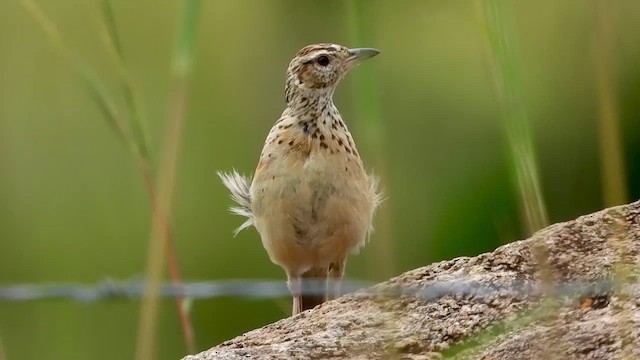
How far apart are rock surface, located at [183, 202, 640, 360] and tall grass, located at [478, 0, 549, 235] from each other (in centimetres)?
55

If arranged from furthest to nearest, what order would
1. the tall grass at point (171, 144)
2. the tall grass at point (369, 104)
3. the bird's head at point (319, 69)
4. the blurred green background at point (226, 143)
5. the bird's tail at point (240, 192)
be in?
the blurred green background at point (226, 143) → the bird's tail at point (240, 192) → the bird's head at point (319, 69) → the tall grass at point (171, 144) → the tall grass at point (369, 104)

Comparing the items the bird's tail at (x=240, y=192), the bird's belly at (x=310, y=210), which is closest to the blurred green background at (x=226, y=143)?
the bird's tail at (x=240, y=192)

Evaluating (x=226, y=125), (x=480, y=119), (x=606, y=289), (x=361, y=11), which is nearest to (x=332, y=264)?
(x=606, y=289)

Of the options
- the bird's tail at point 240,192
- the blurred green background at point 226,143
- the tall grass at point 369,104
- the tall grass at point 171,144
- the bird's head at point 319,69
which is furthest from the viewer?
the blurred green background at point 226,143

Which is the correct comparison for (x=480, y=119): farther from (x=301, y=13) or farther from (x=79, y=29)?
(x=79, y=29)

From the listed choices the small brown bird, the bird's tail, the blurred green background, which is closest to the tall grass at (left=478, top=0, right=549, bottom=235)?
the small brown bird

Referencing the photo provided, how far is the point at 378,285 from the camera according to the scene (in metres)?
2.97

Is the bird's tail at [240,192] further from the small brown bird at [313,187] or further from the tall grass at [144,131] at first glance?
the tall grass at [144,131]

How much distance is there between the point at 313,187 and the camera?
5.46 metres

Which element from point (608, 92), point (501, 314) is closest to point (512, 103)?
point (608, 92)

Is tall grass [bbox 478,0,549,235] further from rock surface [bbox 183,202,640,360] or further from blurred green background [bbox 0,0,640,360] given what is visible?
blurred green background [bbox 0,0,640,360]

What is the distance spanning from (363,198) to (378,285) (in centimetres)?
264

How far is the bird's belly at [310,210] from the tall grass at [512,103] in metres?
2.76

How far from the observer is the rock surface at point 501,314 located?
11.3ft
